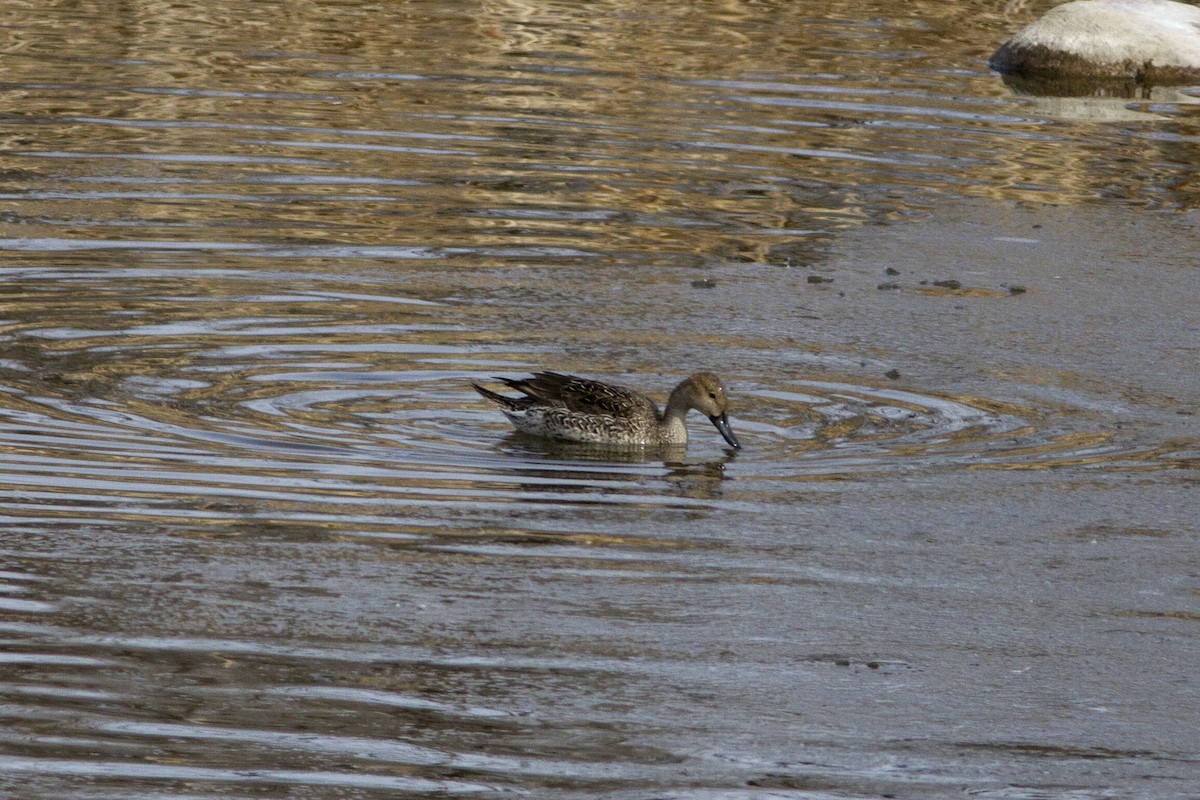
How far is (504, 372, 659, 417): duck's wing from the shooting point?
31.1ft

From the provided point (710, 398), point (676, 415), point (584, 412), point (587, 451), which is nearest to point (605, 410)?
point (584, 412)

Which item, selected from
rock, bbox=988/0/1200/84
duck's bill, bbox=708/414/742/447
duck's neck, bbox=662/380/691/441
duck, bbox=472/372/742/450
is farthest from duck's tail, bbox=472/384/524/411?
rock, bbox=988/0/1200/84

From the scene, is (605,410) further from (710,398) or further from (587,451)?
(710,398)

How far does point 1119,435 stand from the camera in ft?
31.2

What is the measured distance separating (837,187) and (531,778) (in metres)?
10.6

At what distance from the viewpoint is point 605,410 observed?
31.3 feet

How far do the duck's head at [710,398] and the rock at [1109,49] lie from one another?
479 inches

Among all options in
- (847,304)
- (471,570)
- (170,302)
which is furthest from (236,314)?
(471,570)

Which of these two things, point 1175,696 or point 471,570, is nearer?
point 1175,696

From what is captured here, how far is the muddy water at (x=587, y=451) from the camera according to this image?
5949mm

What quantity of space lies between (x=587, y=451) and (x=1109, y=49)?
12520 mm

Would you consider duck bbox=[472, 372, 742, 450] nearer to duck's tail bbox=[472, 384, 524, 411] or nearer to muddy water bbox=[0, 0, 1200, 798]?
duck's tail bbox=[472, 384, 524, 411]

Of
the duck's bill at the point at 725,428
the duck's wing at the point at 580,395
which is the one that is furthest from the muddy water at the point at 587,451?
the duck's wing at the point at 580,395

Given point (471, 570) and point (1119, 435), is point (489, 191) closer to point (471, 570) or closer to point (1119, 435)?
point (1119, 435)
